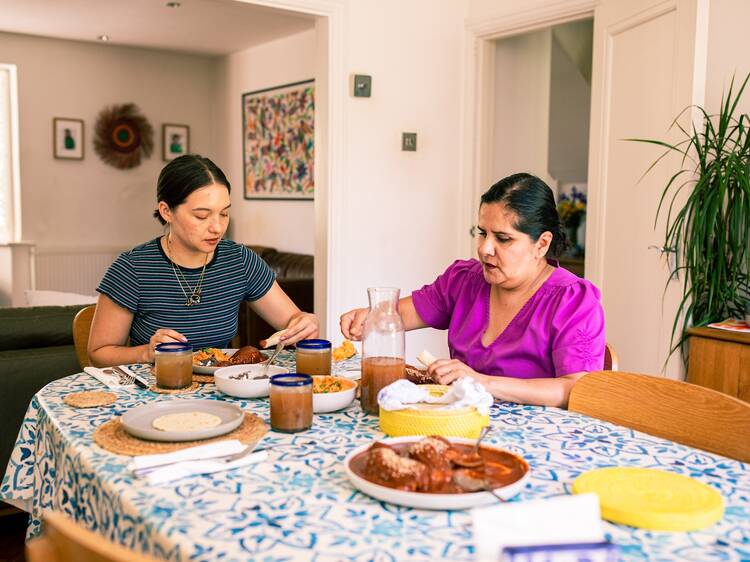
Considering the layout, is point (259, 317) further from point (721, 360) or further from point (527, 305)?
point (527, 305)

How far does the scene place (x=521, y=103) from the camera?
A: 4766mm

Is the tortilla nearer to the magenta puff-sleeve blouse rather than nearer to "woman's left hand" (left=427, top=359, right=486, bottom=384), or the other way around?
"woman's left hand" (left=427, top=359, right=486, bottom=384)

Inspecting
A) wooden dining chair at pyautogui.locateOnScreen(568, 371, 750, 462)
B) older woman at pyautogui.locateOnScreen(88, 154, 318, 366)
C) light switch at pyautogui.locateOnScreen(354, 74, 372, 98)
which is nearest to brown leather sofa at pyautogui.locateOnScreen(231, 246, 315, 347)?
light switch at pyautogui.locateOnScreen(354, 74, 372, 98)

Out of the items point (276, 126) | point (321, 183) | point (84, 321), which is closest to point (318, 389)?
point (84, 321)

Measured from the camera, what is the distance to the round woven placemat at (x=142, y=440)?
4.30ft

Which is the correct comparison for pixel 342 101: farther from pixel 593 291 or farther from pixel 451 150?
pixel 593 291

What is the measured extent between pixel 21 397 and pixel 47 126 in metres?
4.76

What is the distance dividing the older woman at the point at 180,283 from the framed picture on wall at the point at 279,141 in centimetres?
404

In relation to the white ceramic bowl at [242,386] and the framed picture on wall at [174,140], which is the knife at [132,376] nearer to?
the white ceramic bowl at [242,386]

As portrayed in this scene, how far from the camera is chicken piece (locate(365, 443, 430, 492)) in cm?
110

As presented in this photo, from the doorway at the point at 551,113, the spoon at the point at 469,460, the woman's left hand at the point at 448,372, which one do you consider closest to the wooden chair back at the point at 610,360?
the woman's left hand at the point at 448,372

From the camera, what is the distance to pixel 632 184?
3459mm

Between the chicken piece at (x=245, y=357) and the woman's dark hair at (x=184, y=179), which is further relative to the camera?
the woman's dark hair at (x=184, y=179)

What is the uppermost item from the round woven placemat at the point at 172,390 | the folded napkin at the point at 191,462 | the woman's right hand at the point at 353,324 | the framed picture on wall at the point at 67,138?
the framed picture on wall at the point at 67,138
